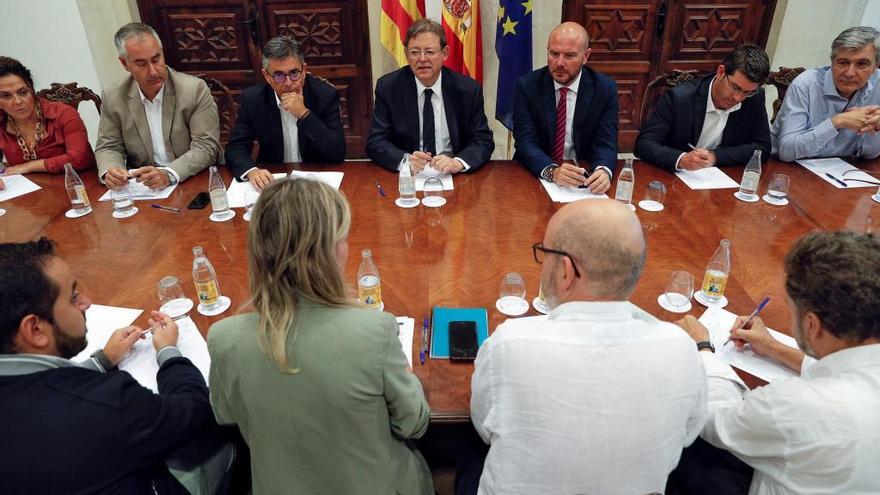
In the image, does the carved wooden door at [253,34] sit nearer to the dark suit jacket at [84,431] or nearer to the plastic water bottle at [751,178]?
the plastic water bottle at [751,178]

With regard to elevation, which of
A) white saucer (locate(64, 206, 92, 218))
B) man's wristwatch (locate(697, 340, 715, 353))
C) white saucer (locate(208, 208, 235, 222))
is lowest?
man's wristwatch (locate(697, 340, 715, 353))

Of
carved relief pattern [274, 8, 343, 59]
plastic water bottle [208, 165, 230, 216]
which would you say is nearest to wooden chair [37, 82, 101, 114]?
plastic water bottle [208, 165, 230, 216]

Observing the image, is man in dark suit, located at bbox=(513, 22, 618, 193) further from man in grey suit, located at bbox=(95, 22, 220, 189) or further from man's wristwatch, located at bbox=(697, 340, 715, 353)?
man in grey suit, located at bbox=(95, 22, 220, 189)

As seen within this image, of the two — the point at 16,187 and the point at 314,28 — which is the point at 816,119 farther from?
the point at 16,187

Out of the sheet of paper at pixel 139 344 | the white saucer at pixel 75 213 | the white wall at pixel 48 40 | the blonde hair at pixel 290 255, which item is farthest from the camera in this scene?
the white wall at pixel 48 40

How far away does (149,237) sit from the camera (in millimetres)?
2299

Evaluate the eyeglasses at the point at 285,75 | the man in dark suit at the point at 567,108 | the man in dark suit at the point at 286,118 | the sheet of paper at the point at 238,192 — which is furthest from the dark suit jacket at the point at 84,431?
the man in dark suit at the point at 567,108

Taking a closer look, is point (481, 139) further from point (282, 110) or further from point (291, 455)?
point (291, 455)

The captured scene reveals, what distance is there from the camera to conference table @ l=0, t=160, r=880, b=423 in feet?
6.18

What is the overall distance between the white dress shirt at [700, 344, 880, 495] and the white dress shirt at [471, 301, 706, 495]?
0.17 m

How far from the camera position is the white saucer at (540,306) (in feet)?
5.94

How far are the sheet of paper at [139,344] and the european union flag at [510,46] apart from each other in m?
3.22

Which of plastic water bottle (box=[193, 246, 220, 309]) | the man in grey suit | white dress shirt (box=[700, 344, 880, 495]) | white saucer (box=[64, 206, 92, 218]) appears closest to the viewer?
white dress shirt (box=[700, 344, 880, 495])

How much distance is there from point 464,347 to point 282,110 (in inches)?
82.2
